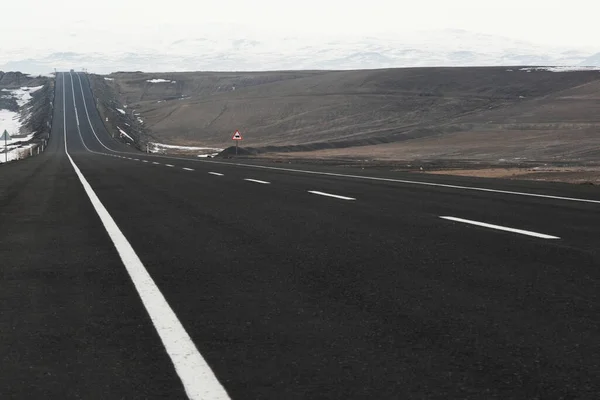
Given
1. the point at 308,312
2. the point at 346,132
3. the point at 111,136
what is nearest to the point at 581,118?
the point at 346,132

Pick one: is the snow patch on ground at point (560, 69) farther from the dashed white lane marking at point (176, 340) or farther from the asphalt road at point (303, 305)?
the dashed white lane marking at point (176, 340)

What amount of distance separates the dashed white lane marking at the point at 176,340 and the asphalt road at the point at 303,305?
0.01 m

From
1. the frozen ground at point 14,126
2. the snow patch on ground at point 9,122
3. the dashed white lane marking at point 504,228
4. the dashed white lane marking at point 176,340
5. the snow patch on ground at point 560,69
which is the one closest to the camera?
the dashed white lane marking at point 176,340

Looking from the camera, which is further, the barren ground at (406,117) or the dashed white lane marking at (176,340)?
the barren ground at (406,117)

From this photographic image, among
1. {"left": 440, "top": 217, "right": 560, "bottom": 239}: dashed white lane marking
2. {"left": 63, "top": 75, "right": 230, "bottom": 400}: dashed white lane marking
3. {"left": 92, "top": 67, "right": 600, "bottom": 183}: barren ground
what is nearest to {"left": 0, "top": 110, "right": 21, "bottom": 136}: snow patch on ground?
{"left": 92, "top": 67, "right": 600, "bottom": 183}: barren ground

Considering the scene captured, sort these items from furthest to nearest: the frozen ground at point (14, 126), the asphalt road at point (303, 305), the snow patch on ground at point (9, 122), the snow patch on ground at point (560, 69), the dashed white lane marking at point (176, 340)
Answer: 1. the snow patch on ground at point (9, 122)
2. the snow patch on ground at point (560, 69)
3. the frozen ground at point (14, 126)
4. the asphalt road at point (303, 305)
5. the dashed white lane marking at point (176, 340)

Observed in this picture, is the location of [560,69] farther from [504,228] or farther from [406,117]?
[504,228]

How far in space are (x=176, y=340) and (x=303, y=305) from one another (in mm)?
1184

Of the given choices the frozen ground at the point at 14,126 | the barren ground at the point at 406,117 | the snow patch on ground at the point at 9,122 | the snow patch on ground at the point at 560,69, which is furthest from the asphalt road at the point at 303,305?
the snow patch on ground at the point at 9,122

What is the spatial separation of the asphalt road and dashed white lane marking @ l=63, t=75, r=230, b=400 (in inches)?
0.6

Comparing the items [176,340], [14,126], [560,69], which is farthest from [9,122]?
[176,340]

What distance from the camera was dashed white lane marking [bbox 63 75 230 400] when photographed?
3.73 metres

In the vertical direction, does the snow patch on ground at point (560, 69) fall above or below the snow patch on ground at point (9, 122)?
above

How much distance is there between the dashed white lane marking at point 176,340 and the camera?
373 centimetres
